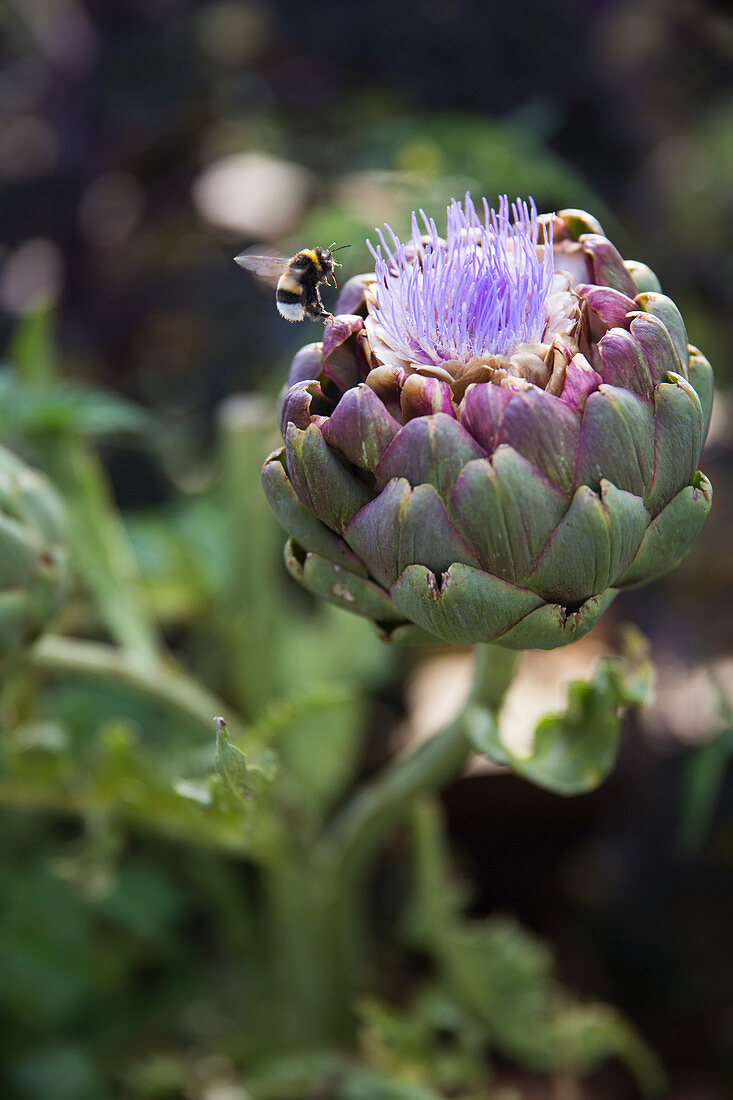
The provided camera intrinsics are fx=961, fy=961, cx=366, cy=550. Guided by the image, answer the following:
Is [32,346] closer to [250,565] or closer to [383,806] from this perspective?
[250,565]

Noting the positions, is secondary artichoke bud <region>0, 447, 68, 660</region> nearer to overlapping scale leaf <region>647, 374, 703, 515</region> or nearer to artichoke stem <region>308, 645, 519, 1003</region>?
artichoke stem <region>308, 645, 519, 1003</region>

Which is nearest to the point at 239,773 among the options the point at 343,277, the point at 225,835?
the point at 225,835

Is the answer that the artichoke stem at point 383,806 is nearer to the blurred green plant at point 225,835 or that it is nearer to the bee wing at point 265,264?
the blurred green plant at point 225,835

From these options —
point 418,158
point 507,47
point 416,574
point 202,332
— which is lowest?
point 416,574

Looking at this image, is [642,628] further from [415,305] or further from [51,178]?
[51,178]

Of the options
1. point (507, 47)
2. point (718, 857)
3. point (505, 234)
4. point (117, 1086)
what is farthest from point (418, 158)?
point (117, 1086)

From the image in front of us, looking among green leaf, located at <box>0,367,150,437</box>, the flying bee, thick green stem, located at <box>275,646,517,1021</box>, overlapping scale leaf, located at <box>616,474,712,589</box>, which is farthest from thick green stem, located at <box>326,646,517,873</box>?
green leaf, located at <box>0,367,150,437</box>

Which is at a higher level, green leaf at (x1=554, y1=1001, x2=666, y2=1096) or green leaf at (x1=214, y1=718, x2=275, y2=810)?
green leaf at (x1=214, y1=718, x2=275, y2=810)
